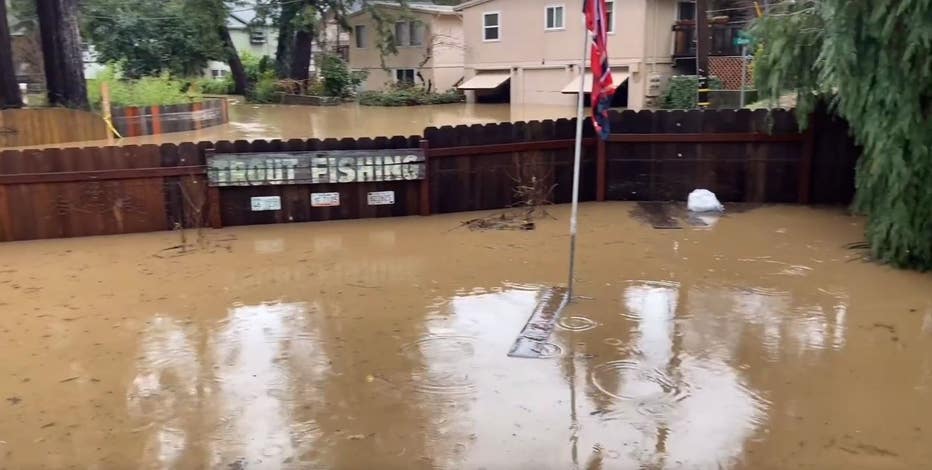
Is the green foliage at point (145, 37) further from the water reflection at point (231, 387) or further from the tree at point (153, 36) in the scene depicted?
the water reflection at point (231, 387)

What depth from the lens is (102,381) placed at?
5078 mm

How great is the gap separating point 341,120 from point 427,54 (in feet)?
43.3

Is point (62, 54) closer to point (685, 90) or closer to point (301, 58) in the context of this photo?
point (685, 90)

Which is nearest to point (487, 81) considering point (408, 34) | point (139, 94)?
point (408, 34)

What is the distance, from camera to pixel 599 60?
21.4ft

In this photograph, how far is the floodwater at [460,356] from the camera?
4148 millimetres

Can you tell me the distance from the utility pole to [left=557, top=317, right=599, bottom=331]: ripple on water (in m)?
21.8

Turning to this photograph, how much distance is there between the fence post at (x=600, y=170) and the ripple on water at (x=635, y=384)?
5737 millimetres

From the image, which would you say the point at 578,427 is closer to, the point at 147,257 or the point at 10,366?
the point at 10,366

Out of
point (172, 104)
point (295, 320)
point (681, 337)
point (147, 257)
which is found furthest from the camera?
point (172, 104)

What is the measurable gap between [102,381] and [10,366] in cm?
82

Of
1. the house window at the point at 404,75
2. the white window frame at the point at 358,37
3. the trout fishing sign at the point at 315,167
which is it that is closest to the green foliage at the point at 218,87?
the white window frame at the point at 358,37

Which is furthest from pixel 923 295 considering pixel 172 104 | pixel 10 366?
pixel 172 104

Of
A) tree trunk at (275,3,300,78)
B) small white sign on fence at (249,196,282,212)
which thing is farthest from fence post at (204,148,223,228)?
tree trunk at (275,3,300,78)
